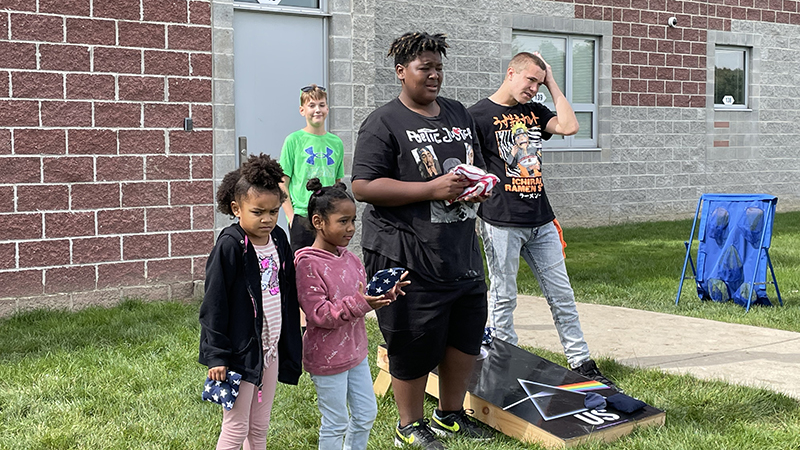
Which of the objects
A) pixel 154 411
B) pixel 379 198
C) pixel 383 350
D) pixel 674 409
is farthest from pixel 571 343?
pixel 154 411

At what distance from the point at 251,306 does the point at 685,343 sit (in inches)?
156

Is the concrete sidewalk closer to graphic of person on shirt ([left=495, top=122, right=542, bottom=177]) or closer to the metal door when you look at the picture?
graphic of person on shirt ([left=495, top=122, right=542, bottom=177])

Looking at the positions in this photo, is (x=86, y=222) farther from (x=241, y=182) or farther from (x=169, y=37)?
(x=241, y=182)

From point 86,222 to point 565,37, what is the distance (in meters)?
8.72

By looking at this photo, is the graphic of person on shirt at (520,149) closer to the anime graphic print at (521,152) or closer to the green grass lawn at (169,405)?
the anime graphic print at (521,152)

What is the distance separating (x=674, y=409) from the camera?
182 inches

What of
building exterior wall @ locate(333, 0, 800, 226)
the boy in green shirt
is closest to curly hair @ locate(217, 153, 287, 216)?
the boy in green shirt

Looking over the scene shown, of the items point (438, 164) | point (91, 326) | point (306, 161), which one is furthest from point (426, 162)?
point (91, 326)

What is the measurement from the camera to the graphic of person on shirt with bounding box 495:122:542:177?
5.11 metres

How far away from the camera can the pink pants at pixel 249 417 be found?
330 cm

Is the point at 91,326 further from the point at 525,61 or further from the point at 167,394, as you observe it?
the point at 525,61

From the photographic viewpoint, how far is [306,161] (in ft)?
20.8

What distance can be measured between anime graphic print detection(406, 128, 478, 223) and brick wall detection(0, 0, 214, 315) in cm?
467

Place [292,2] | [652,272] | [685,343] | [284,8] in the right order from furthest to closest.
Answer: [652,272] < [292,2] < [284,8] < [685,343]
